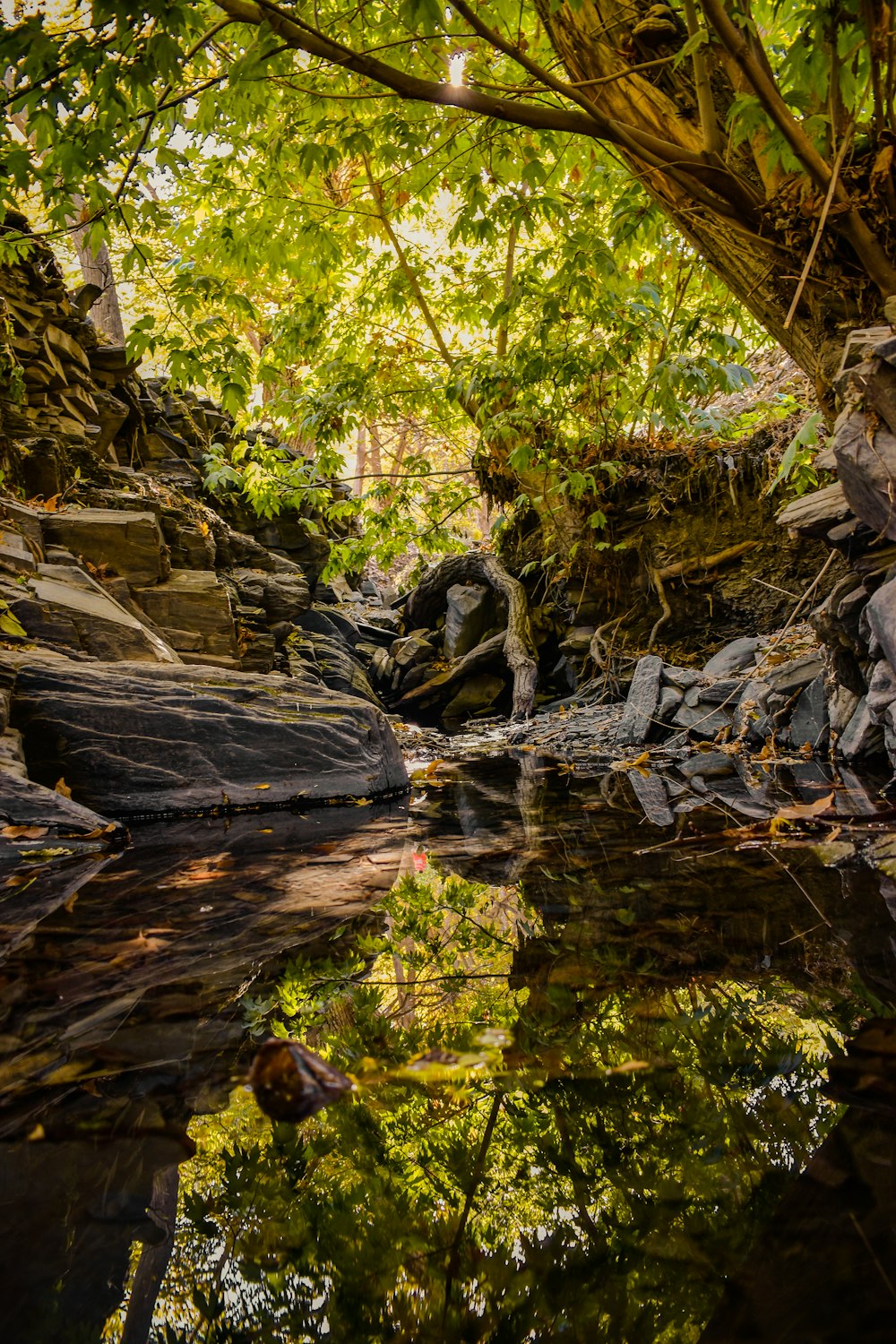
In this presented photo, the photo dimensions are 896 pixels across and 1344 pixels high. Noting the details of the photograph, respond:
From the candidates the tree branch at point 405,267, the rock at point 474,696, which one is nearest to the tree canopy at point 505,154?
the tree branch at point 405,267

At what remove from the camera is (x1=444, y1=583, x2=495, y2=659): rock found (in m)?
12.0

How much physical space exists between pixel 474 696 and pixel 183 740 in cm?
732

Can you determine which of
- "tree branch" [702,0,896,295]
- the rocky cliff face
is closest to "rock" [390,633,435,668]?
the rocky cliff face

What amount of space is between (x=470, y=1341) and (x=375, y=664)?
12.4 metres

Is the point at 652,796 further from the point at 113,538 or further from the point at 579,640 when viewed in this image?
the point at 113,538

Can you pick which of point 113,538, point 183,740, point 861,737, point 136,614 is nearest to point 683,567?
point 861,737

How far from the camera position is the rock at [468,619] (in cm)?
1197

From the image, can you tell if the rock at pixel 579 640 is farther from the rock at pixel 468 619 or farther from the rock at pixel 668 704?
the rock at pixel 668 704

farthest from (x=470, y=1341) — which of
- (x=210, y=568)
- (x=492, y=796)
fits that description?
(x=210, y=568)

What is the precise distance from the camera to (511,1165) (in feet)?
2.90

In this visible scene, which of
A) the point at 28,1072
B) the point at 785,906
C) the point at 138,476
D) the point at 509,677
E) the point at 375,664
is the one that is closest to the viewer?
the point at 28,1072

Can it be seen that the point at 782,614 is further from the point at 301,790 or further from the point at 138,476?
the point at 138,476

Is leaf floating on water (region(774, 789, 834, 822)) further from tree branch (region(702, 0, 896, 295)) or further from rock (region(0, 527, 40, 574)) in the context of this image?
rock (region(0, 527, 40, 574))

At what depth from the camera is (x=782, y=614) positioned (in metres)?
7.96
